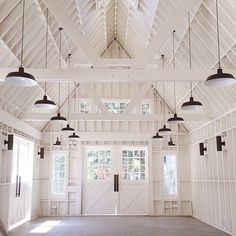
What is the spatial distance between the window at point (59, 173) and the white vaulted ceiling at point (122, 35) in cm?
189

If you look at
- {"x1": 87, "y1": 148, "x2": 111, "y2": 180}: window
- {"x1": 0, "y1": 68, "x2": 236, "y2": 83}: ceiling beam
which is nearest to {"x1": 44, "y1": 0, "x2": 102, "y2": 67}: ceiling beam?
{"x1": 0, "y1": 68, "x2": 236, "y2": 83}: ceiling beam

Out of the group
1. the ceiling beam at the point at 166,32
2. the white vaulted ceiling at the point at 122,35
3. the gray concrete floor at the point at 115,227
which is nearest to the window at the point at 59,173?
the gray concrete floor at the point at 115,227

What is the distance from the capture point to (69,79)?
24.7ft

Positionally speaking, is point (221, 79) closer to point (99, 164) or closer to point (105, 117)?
point (105, 117)

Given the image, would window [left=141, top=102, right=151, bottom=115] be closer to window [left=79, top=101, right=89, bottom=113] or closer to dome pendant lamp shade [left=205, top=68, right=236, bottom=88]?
window [left=79, top=101, right=89, bottom=113]

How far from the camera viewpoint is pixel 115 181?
47.7ft

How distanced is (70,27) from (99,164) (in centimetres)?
Result: 868

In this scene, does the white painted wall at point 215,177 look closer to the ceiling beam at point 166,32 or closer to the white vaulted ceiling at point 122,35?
the white vaulted ceiling at point 122,35

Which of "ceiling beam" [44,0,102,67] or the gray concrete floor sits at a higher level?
"ceiling beam" [44,0,102,67]

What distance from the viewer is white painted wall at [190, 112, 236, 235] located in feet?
32.0

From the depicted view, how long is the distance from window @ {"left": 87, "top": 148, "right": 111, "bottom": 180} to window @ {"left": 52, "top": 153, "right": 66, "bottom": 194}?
1046 millimetres

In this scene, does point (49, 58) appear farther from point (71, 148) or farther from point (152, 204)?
point (152, 204)

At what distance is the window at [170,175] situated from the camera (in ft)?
47.6

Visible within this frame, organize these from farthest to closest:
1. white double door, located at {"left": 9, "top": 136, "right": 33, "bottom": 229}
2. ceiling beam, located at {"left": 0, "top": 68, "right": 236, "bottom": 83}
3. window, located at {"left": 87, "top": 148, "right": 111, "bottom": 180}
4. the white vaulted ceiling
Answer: window, located at {"left": 87, "top": 148, "right": 111, "bottom": 180}, white double door, located at {"left": 9, "top": 136, "right": 33, "bottom": 229}, ceiling beam, located at {"left": 0, "top": 68, "right": 236, "bottom": 83}, the white vaulted ceiling
